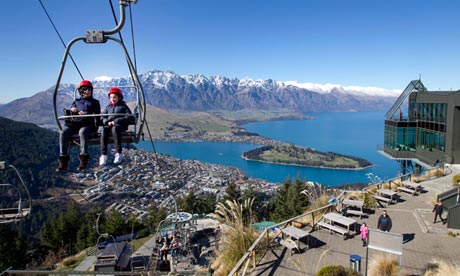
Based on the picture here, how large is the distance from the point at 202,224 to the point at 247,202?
10.8 metres

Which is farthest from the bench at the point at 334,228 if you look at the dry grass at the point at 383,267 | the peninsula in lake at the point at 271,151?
the peninsula in lake at the point at 271,151

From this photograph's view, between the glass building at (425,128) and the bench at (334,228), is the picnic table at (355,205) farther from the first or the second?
the glass building at (425,128)

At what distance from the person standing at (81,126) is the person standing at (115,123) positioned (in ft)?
0.56

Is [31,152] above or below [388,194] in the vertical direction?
below

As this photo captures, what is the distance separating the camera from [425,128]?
20.5 meters

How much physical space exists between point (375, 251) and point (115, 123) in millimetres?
5159

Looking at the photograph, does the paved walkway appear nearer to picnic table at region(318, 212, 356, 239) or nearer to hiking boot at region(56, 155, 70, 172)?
picnic table at region(318, 212, 356, 239)

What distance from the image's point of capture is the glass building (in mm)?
17391

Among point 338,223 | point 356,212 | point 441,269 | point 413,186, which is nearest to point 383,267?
point 441,269

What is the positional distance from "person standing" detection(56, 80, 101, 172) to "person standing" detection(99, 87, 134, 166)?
171 millimetres

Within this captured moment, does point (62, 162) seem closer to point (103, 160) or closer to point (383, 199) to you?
point (103, 160)

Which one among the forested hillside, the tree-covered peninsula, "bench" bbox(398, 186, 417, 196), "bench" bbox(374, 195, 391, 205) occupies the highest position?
"bench" bbox(374, 195, 391, 205)

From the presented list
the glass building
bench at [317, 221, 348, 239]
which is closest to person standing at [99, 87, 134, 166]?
bench at [317, 221, 348, 239]

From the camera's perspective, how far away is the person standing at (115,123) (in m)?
4.26
